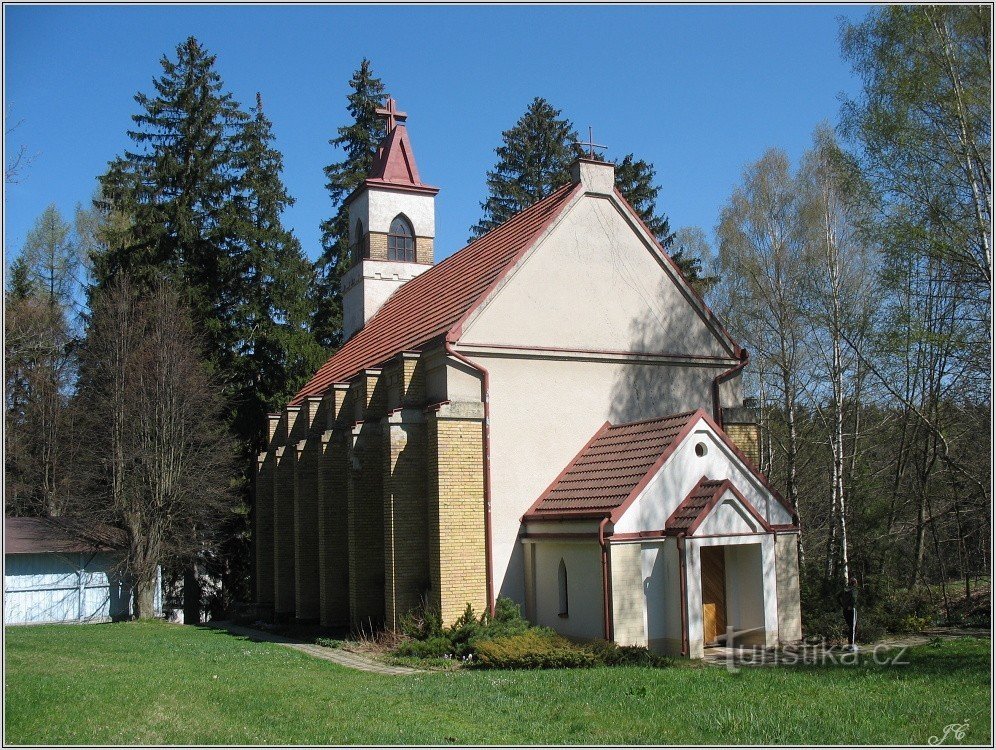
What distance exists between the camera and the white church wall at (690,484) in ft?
52.0

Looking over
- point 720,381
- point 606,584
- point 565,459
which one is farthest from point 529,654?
point 720,381

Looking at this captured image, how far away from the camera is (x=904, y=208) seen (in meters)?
17.6

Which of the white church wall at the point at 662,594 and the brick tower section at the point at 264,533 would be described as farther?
the brick tower section at the point at 264,533

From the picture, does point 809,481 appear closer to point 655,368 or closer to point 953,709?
point 655,368

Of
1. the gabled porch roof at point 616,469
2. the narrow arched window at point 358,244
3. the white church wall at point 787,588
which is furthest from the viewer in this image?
the narrow arched window at point 358,244

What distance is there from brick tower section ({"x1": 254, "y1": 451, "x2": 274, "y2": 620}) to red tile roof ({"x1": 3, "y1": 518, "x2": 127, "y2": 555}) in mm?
4857

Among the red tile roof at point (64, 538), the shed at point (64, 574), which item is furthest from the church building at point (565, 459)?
the shed at point (64, 574)

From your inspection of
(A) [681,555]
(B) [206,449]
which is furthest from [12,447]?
(A) [681,555]

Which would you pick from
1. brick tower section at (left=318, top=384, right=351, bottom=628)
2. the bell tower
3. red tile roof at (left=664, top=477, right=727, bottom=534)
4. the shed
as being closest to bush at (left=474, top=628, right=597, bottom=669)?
red tile roof at (left=664, top=477, right=727, bottom=534)

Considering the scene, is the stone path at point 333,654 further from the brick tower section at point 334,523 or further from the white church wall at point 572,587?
the white church wall at point 572,587

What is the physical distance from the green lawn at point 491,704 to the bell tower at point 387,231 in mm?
15946

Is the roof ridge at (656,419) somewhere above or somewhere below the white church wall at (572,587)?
above

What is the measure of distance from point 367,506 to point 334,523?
204 centimetres

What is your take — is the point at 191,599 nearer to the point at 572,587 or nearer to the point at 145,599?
the point at 145,599
